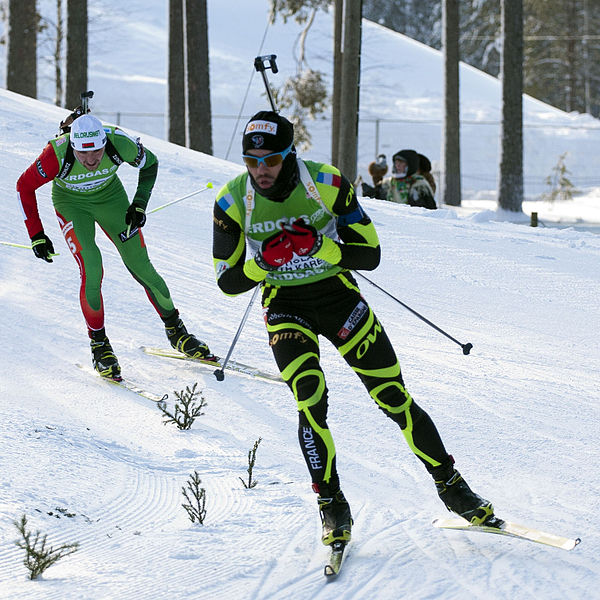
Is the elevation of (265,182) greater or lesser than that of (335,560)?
greater

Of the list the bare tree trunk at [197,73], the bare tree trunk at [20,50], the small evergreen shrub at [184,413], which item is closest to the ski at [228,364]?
the small evergreen shrub at [184,413]

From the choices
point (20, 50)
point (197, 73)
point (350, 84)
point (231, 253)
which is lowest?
point (231, 253)

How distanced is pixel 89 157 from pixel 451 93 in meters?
16.0

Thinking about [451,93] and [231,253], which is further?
[451,93]

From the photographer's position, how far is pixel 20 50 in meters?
18.8

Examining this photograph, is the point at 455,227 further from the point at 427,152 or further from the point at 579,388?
the point at 427,152

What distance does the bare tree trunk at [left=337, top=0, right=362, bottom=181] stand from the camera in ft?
48.9

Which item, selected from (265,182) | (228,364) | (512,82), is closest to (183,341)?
(228,364)

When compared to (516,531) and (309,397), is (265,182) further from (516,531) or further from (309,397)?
(516,531)

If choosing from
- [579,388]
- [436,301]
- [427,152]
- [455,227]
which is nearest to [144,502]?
[579,388]

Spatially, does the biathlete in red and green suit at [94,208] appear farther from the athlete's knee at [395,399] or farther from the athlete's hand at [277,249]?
the athlete's knee at [395,399]

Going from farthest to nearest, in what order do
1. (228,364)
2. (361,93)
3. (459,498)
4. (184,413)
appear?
1. (361,93)
2. (228,364)
3. (184,413)
4. (459,498)

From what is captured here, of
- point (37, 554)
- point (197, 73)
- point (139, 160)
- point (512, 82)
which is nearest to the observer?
point (37, 554)

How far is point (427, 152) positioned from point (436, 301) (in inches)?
1054
